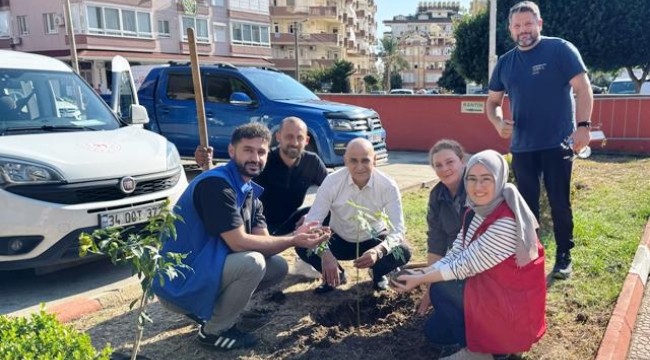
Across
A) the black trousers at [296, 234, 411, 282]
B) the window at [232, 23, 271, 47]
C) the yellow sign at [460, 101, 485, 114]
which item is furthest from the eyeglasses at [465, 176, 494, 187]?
the window at [232, 23, 271, 47]

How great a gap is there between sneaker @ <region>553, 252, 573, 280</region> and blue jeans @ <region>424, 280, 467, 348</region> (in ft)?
5.00

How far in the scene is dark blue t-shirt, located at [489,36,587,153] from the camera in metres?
3.93

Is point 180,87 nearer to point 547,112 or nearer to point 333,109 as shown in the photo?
point 333,109

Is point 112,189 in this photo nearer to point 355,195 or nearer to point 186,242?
point 186,242

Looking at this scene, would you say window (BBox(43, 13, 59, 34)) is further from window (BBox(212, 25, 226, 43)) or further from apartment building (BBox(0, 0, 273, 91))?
window (BBox(212, 25, 226, 43))

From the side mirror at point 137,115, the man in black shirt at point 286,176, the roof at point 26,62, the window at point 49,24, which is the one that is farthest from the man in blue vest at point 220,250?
the window at point 49,24

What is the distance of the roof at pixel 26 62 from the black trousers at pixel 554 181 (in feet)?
15.0

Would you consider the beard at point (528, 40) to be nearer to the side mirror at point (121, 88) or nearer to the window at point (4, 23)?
the side mirror at point (121, 88)

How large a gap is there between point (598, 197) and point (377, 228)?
4.46 m

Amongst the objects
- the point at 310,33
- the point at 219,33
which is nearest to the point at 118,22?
the point at 219,33

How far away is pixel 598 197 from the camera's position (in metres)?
6.98

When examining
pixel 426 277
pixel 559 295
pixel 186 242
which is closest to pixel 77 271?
pixel 186 242

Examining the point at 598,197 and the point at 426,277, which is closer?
the point at 426,277

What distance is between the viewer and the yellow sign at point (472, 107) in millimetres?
12820
